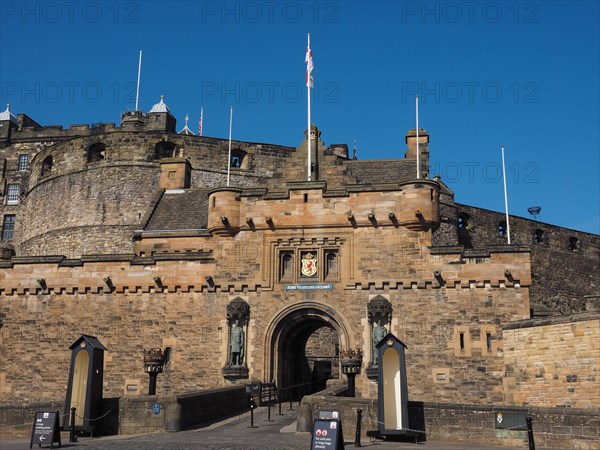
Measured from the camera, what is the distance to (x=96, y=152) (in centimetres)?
4553

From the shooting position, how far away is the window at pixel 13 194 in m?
54.8

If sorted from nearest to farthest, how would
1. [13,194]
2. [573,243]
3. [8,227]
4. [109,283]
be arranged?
[109,283] → [573,243] → [8,227] → [13,194]

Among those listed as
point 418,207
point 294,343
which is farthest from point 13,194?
point 418,207

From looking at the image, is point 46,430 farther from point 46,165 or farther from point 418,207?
point 46,165

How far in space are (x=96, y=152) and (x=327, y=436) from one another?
3588cm

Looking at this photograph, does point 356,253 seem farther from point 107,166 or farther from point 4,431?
point 107,166

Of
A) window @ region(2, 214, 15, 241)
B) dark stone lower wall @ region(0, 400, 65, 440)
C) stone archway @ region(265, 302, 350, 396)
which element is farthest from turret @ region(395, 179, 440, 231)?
window @ region(2, 214, 15, 241)

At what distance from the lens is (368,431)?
16.9 metres

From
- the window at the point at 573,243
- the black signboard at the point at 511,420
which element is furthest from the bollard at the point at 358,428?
the window at the point at 573,243

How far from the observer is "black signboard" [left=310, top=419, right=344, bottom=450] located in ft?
42.8

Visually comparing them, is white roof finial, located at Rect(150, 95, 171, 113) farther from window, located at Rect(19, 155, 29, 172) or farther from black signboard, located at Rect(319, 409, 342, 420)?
black signboard, located at Rect(319, 409, 342, 420)

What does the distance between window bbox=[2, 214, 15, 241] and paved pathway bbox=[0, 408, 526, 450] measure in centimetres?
3831

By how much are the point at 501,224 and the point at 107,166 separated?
2550 centimetres

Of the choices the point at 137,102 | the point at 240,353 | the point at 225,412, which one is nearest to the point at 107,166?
the point at 137,102
